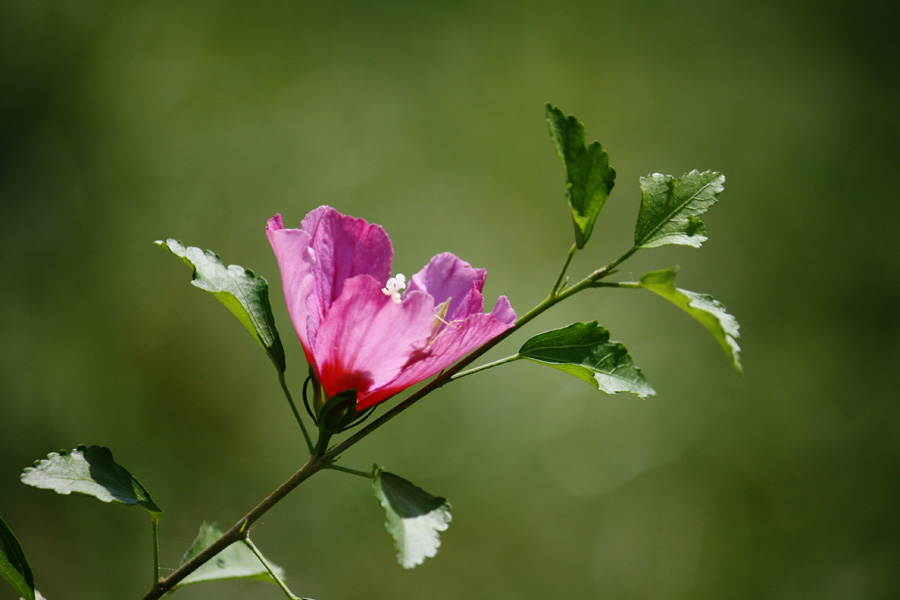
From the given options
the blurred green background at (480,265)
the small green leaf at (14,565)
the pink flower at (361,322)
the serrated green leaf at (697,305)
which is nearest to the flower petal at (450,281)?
the pink flower at (361,322)

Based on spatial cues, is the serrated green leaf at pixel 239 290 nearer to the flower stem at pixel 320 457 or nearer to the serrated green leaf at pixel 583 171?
the flower stem at pixel 320 457

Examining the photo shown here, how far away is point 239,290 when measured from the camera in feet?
1.45

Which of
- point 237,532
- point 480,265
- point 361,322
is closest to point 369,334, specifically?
point 361,322

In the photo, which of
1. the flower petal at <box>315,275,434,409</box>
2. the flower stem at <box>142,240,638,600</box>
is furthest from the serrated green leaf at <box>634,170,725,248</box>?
the flower petal at <box>315,275,434,409</box>

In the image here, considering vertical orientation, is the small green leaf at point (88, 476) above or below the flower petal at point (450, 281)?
below

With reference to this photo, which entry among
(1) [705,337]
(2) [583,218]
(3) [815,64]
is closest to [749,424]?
(1) [705,337]

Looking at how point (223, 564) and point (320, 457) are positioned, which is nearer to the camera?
point (320, 457)

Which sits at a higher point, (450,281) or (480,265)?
(450,281)

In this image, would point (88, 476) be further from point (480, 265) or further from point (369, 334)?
point (480, 265)

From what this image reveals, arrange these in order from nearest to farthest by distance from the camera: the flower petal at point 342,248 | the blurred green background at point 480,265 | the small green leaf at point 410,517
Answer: the small green leaf at point 410,517 < the flower petal at point 342,248 < the blurred green background at point 480,265

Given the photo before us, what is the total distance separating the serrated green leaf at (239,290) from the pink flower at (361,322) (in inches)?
0.9

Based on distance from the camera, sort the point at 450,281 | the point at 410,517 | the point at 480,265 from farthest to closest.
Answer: the point at 480,265
the point at 450,281
the point at 410,517

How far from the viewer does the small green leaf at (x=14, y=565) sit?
1.44 ft

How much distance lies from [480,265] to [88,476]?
1697 mm
